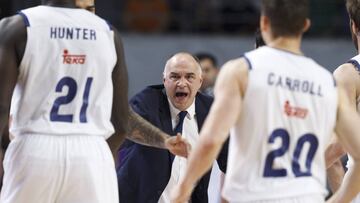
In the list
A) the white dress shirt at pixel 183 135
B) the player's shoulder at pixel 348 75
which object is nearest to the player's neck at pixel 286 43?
the player's shoulder at pixel 348 75

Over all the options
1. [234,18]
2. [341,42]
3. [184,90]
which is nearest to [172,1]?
[234,18]

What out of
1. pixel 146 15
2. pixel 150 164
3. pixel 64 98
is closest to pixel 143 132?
pixel 150 164

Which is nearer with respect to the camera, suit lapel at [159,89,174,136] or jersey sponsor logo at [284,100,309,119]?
jersey sponsor logo at [284,100,309,119]

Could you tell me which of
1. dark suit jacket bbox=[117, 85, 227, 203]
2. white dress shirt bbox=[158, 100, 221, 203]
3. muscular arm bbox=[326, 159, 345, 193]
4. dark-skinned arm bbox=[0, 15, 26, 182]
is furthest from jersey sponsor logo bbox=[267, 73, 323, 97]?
muscular arm bbox=[326, 159, 345, 193]

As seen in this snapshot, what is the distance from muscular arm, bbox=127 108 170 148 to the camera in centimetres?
797

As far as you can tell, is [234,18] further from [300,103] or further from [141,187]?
[300,103]

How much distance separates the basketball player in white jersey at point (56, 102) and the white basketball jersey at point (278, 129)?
1.10 metres

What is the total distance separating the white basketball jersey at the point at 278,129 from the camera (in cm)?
605

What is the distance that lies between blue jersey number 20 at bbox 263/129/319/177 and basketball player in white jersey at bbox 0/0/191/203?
4.33ft

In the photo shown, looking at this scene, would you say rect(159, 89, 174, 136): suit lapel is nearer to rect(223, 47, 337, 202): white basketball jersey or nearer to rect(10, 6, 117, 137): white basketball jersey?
rect(10, 6, 117, 137): white basketball jersey

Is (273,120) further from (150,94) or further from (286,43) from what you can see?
(150,94)

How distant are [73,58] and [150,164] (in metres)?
1.94

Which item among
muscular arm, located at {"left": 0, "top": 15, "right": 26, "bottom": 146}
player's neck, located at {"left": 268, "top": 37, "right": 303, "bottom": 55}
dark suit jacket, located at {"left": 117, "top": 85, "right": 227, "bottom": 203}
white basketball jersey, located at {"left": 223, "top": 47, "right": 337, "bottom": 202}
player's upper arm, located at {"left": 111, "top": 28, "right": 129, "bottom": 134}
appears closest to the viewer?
white basketball jersey, located at {"left": 223, "top": 47, "right": 337, "bottom": 202}

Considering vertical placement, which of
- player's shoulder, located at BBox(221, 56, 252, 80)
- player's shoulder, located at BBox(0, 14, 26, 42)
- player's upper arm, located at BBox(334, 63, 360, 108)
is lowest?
player's upper arm, located at BBox(334, 63, 360, 108)
